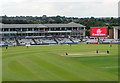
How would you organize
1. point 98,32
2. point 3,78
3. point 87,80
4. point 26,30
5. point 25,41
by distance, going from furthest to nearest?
point 26,30 < point 25,41 < point 98,32 < point 3,78 < point 87,80

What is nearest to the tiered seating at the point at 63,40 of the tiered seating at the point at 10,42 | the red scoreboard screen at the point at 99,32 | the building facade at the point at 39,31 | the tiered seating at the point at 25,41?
the building facade at the point at 39,31

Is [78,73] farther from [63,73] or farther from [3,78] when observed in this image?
[3,78]

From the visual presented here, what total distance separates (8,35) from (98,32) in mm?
41076

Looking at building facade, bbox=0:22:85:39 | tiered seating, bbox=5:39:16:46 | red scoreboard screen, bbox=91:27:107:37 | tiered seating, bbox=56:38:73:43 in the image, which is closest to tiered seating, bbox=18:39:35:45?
tiered seating, bbox=5:39:16:46

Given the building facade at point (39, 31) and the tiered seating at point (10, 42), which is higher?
the building facade at point (39, 31)

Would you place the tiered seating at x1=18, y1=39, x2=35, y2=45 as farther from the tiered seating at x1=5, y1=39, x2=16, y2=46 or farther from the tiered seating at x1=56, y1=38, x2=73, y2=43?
the tiered seating at x1=56, y1=38, x2=73, y2=43

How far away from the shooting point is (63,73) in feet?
104

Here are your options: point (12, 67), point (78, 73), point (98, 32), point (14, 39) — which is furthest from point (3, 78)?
point (14, 39)

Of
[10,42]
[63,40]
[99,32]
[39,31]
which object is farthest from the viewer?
[39,31]

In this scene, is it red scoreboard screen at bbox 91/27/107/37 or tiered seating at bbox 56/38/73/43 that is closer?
red scoreboard screen at bbox 91/27/107/37

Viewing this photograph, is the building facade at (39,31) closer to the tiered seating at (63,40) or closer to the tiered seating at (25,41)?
the tiered seating at (63,40)

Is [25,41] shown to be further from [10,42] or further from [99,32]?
[99,32]

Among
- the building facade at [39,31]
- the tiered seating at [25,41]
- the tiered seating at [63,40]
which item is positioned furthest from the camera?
the building facade at [39,31]

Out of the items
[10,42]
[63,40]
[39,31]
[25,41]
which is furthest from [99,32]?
[10,42]
